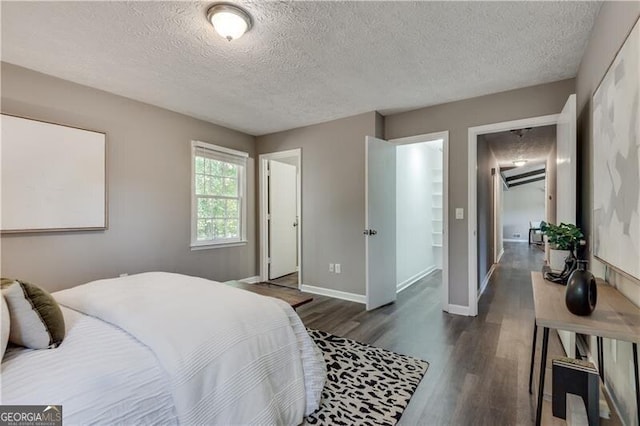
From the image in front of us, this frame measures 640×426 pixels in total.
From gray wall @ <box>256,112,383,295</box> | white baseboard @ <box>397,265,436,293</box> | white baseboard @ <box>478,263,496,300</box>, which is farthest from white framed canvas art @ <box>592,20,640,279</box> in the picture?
white baseboard @ <box>397,265,436,293</box>

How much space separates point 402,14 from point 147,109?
301 cm

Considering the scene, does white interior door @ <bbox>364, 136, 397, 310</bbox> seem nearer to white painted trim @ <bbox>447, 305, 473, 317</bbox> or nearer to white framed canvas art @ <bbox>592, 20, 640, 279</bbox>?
white painted trim @ <bbox>447, 305, 473, 317</bbox>

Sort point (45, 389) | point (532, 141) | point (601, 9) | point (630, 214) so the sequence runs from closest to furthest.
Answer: point (45, 389) → point (630, 214) → point (601, 9) → point (532, 141)

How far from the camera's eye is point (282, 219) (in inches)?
207

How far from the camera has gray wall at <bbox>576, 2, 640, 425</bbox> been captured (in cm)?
136

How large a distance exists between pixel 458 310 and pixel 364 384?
1904mm

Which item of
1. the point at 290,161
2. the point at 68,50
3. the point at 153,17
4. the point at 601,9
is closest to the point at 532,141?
the point at 601,9

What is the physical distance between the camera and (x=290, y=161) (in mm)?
5543

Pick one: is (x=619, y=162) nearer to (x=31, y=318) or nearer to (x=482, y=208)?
(x=31, y=318)

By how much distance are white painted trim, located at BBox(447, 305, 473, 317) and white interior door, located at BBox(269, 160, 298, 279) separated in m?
2.87

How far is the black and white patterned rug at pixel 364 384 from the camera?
165 centimetres

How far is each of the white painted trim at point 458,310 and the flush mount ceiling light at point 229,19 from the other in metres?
3.42

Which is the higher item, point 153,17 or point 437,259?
point 153,17

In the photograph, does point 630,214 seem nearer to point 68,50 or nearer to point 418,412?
point 418,412
